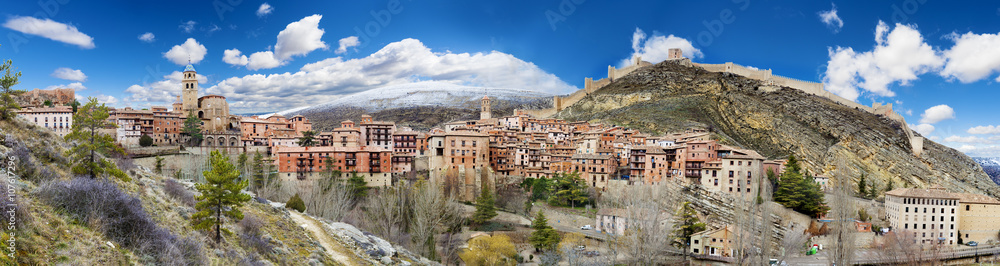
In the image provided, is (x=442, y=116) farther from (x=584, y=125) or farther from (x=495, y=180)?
(x=495, y=180)

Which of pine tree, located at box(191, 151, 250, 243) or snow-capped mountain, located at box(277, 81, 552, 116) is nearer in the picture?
pine tree, located at box(191, 151, 250, 243)

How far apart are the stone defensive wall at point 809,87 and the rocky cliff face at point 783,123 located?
1.18 meters

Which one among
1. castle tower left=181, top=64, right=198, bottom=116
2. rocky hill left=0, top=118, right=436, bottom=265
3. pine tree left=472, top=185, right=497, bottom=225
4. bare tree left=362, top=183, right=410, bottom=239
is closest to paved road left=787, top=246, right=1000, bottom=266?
pine tree left=472, top=185, right=497, bottom=225

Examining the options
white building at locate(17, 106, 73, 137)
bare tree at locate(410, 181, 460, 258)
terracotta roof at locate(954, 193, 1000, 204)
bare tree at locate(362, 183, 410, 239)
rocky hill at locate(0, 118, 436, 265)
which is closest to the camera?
rocky hill at locate(0, 118, 436, 265)

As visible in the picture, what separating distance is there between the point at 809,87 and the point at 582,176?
41227 mm

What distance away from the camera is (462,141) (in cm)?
3591

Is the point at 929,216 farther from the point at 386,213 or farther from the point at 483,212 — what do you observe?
the point at 386,213

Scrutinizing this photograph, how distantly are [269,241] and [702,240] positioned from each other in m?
22.8

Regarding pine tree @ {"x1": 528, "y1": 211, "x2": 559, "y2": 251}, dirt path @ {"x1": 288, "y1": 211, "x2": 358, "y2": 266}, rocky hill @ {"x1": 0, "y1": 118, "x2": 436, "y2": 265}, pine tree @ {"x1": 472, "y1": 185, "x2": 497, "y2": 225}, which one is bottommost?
pine tree @ {"x1": 528, "y1": 211, "x2": 559, "y2": 251}

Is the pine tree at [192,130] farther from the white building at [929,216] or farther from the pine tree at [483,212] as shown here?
→ the white building at [929,216]

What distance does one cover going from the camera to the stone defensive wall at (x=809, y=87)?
55.5 meters

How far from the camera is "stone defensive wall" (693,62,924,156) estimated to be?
2184 inches

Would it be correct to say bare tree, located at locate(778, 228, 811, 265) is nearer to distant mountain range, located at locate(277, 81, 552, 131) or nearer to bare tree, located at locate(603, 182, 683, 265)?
bare tree, located at locate(603, 182, 683, 265)

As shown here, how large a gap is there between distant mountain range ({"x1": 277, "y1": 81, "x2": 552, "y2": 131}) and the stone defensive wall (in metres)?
32.3
